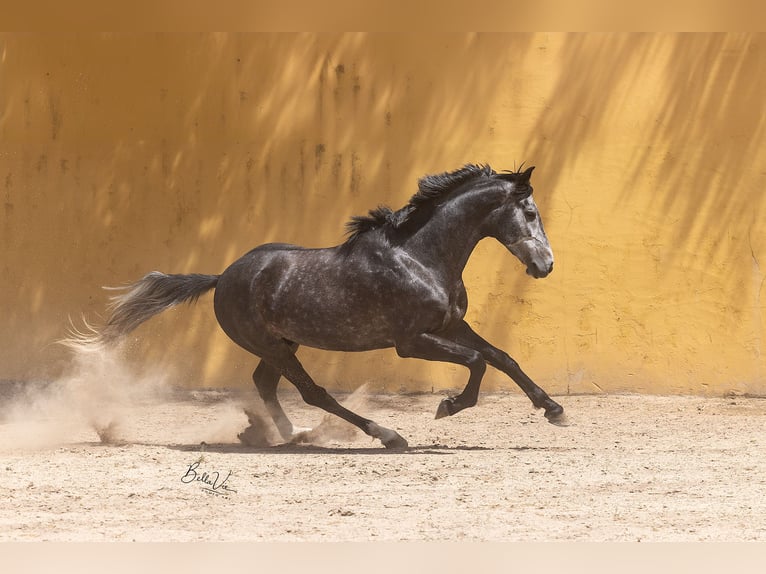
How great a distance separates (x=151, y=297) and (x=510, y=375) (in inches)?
104

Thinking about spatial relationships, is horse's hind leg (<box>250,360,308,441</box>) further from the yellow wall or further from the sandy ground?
the yellow wall

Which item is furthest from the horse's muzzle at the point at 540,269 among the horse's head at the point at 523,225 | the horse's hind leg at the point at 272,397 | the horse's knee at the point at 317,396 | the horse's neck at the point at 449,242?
the horse's hind leg at the point at 272,397

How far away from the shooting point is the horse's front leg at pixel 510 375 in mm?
7875

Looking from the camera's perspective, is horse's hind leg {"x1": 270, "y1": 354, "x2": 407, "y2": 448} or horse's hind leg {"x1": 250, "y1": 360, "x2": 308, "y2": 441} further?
horse's hind leg {"x1": 250, "y1": 360, "x2": 308, "y2": 441}

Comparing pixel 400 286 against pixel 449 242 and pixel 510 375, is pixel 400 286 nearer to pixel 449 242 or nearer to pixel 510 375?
pixel 449 242

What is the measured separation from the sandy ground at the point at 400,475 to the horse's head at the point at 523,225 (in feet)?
4.16

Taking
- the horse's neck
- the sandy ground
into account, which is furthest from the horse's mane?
the sandy ground

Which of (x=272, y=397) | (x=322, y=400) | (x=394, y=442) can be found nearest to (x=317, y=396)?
(x=322, y=400)

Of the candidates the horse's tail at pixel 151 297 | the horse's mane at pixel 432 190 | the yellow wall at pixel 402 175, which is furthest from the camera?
the yellow wall at pixel 402 175

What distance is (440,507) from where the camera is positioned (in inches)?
242

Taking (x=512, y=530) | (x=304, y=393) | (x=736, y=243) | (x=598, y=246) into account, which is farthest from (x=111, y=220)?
Result: (x=512, y=530)

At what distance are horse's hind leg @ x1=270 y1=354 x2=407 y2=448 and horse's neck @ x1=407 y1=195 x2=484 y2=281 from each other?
1.11 m

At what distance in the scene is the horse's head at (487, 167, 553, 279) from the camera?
8.00 m

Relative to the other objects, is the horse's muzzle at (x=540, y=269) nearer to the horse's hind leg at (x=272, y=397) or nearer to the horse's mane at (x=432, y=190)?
the horse's mane at (x=432, y=190)
